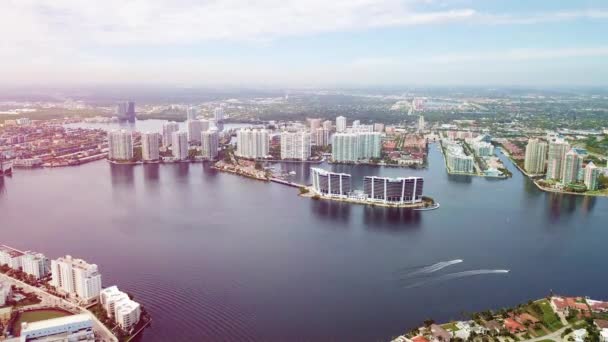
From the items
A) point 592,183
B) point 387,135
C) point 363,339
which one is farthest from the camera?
→ point 387,135

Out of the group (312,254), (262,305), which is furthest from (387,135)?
(262,305)

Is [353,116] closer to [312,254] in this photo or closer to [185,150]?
[185,150]

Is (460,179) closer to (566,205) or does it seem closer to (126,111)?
(566,205)

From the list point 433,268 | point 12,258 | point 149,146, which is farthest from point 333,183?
point 149,146

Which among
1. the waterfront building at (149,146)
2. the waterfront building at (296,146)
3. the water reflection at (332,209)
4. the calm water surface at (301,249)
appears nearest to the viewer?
the calm water surface at (301,249)

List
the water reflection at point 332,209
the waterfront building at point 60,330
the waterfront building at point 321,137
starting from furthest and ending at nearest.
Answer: the waterfront building at point 321,137 < the water reflection at point 332,209 < the waterfront building at point 60,330

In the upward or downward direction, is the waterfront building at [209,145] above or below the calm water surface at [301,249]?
above

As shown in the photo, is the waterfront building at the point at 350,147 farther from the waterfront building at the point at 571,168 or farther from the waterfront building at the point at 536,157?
the waterfront building at the point at 571,168

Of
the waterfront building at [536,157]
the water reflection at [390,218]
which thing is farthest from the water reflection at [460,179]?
the water reflection at [390,218]
